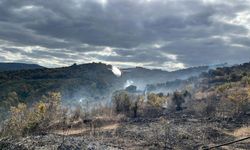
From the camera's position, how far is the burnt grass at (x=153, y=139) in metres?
42.6

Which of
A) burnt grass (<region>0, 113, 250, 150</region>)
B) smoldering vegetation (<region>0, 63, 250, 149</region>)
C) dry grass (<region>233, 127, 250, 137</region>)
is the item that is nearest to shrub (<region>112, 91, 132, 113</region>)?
smoldering vegetation (<region>0, 63, 250, 149</region>)

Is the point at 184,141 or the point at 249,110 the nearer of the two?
the point at 184,141

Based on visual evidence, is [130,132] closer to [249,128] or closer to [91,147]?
[249,128]

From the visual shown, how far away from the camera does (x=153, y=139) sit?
61062 millimetres

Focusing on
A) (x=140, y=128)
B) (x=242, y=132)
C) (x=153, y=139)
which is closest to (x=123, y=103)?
(x=140, y=128)

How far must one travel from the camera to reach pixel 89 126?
297 ft

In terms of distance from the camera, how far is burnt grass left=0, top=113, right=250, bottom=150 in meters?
42.6

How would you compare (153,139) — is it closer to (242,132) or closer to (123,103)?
(242,132)

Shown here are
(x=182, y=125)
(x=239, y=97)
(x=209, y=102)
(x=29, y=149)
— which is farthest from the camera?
(x=209, y=102)

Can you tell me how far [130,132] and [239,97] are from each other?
37.3 metres

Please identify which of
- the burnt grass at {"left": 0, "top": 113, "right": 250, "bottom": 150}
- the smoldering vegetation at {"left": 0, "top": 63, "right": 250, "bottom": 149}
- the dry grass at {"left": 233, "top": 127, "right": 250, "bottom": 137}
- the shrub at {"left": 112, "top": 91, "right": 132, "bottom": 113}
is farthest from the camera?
the shrub at {"left": 112, "top": 91, "right": 132, "bottom": 113}

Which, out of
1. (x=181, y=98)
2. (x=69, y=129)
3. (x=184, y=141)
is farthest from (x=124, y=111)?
(x=184, y=141)

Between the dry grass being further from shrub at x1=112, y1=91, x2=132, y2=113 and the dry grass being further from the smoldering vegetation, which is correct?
shrub at x1=112, y1=91, x2=132, y2=113

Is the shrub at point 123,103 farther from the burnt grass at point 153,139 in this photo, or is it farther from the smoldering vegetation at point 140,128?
the burnt grass at point 153,139
